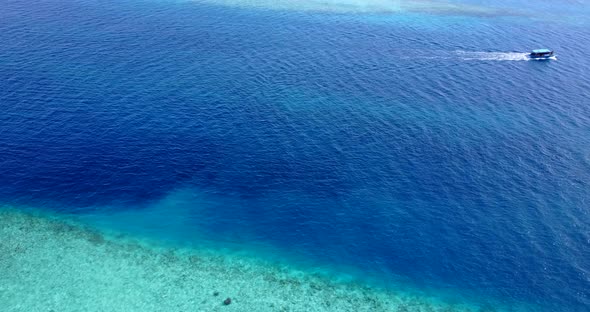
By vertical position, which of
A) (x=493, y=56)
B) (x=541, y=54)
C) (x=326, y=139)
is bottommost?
(x=326, y=139)

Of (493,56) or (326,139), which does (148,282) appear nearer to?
(326,139)

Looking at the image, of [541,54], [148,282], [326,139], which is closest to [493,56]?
[541,54]

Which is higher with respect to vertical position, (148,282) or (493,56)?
(493,56)

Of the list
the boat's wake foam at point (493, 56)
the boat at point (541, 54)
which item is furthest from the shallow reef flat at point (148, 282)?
the boat at point (541, 54)

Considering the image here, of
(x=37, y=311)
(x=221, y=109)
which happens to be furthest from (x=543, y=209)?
(x=37, y=311)

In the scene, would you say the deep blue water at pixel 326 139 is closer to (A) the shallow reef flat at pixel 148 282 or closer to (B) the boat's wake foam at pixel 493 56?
(B) the boat's wake foam at pixel 493 56
